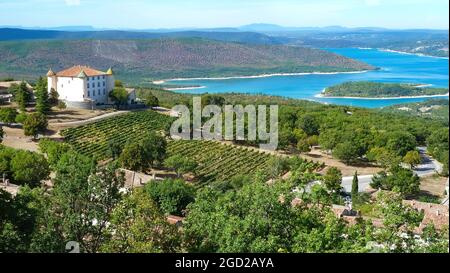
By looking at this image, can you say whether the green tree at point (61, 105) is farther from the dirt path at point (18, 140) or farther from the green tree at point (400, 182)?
the green tree at point (400, 182)

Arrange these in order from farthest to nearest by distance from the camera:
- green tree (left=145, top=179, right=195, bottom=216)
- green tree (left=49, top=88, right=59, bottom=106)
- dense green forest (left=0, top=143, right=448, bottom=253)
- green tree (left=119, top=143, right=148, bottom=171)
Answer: green tree (left=49, top=88, right=59, bottom=106) < green tree (left=119, top=143, right=148, bottom=171) < green tree (left=145, top=179, right=195, bottom=216) < dense green forest (left=0, top=143, right=448, bottom=253)

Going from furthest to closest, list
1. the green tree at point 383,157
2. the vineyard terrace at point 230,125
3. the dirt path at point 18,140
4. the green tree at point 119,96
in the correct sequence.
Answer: the green tree at point 119,96
the vineyard terrace at point 230,125
the dirt path at point 18,140
the green tree at point 383,157

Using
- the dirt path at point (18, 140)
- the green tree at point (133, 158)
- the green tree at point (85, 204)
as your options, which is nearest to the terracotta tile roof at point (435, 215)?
the green tree at point (85, 204)

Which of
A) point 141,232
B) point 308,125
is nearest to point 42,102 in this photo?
point 308,125

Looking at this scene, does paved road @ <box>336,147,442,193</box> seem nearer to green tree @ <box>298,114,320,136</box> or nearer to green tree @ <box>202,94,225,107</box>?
green tree @ <box>298,114,320,136</box>

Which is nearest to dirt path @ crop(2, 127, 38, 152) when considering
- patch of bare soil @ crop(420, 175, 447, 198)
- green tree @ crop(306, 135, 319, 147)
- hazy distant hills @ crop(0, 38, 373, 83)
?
green tree @ crop(306, 135, 319, 147)

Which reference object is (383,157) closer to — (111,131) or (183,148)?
(183,148)
